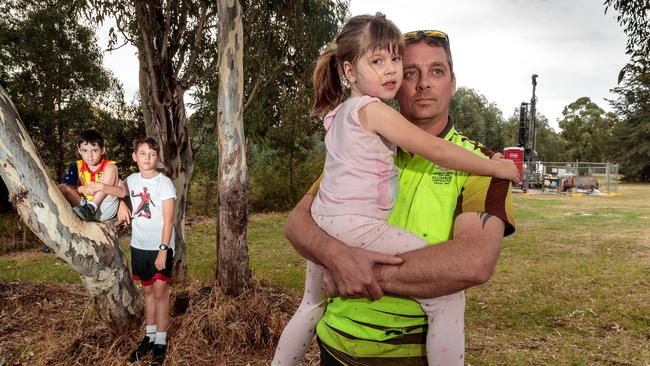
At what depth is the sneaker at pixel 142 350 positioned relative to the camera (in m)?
4.22

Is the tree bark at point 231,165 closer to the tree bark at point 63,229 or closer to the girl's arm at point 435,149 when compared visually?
the tree bark at point 63,229

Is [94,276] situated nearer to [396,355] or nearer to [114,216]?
[114,216]

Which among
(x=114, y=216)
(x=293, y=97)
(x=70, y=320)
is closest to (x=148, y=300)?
(x=114, y=216)

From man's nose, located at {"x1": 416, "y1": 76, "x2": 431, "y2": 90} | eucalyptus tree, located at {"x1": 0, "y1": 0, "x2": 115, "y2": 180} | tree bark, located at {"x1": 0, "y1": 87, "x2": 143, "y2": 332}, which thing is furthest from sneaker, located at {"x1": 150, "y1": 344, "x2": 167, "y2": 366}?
eucalyptus tree, located at {"x1": 0, "y1": 0, "x2": 115, "y2": 180}

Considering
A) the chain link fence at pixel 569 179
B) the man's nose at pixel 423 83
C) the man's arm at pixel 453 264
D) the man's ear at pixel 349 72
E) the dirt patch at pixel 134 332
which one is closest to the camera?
the man's arm at pixel 453 264

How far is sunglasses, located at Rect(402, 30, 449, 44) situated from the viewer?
1906 mm

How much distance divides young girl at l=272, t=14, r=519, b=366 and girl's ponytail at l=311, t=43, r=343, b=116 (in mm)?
53

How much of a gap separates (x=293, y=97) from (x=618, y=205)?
1625 centimetres

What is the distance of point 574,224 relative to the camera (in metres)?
15.2

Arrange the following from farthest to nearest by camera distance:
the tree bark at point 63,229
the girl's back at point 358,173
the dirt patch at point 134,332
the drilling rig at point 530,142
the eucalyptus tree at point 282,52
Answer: the drilling rig at point 530,142 → the eucalyptus tree at point 282,52 → the dirt patch at point 134,332 → the tree bark at point 63,229 → the girl's back at point 358,173

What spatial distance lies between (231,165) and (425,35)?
13.8 ft

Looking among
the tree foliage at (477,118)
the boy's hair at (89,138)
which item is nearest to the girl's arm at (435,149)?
the boy's hair at (89,138)

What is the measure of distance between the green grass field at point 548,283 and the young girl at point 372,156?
3.93 metres

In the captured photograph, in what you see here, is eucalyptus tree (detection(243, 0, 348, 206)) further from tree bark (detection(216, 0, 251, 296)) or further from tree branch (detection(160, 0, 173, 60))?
tree bark (detection(216, 0, 251, 296))
